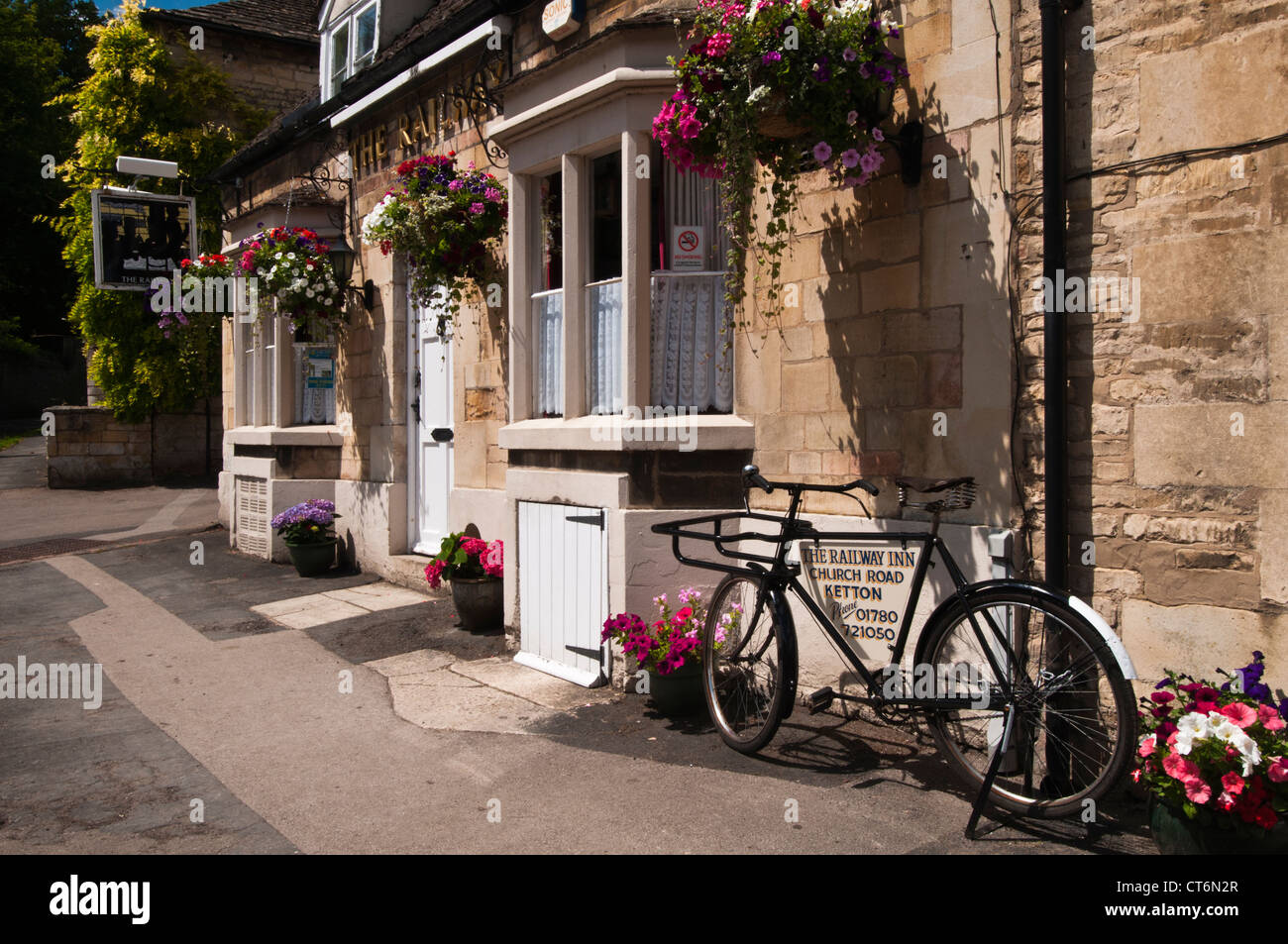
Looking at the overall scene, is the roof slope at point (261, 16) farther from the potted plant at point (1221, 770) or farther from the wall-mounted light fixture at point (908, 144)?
the potted plant at point (1221, 770)

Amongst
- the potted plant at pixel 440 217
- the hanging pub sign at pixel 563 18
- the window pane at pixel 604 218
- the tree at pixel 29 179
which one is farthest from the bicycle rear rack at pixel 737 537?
the tree at pixel 29 179

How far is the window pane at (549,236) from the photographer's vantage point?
7.28 m

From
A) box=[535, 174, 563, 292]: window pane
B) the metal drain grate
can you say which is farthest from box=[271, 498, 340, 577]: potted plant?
box=[535, 174, 563, 292]: window pane

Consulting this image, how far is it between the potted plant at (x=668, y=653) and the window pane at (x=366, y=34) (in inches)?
326

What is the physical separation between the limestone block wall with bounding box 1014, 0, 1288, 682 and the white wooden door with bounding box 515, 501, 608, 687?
2.78 metres

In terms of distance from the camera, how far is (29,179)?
3092 cm

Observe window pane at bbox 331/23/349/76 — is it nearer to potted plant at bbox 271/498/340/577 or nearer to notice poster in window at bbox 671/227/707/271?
potted plant at bbox 271/498/340/577

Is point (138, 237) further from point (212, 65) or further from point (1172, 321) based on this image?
point (1172, 321)

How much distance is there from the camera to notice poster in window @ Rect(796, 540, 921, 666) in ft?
15.4

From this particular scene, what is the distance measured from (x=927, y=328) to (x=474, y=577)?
4.12 meters

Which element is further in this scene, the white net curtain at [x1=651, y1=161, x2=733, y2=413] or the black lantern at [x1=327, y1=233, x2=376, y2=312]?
the black lantern at [x1=327, y1=233, x2=376, y2=312]

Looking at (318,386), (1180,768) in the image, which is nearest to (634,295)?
(1180,768)

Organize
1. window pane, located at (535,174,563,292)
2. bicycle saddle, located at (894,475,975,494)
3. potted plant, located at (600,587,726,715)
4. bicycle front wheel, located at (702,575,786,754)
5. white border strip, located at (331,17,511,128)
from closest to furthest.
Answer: bicycle saddle, located at (894,475,975,494)
bicycle front wheel, located at (702,575,786,754)
potted plant, located at (600,587,726,715)
window pane, located at (535,174,563,292)
white border strip, located at (331,17,511,128)
